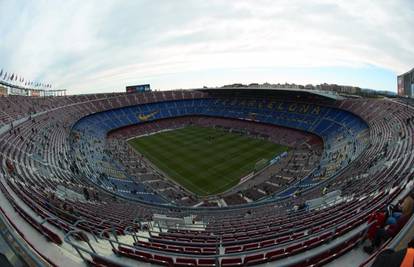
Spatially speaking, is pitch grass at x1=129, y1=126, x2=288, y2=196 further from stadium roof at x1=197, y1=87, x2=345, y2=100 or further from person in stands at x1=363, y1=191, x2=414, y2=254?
person in stands at x1=363, y1=191, x2=414, y2=254

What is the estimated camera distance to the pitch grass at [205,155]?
3025cm

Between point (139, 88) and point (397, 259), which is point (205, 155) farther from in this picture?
point (139, 88)

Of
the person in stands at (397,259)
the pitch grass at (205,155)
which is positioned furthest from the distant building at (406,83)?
the person in stands at (397,259)

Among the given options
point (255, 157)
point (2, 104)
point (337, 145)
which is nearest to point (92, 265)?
point (255, 157)

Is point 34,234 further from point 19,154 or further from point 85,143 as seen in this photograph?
point 85,143

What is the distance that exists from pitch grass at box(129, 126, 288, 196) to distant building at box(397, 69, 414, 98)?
43.1 m

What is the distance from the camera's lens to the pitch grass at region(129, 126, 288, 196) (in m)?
30.2

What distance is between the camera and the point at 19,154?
1936 centimetres

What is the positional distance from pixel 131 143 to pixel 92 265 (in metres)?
45.3

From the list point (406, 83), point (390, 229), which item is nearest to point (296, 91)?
point (406, 83)

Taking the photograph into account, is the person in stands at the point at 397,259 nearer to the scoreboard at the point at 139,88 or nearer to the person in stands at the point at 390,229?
the person in stands at the point at 390,229

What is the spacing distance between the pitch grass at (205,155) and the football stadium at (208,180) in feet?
0.99

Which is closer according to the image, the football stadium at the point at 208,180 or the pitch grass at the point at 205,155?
the football stadium at the point at 208,180

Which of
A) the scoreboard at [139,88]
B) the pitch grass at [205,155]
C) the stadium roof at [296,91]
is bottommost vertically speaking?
the pitch grass at [205,155]
